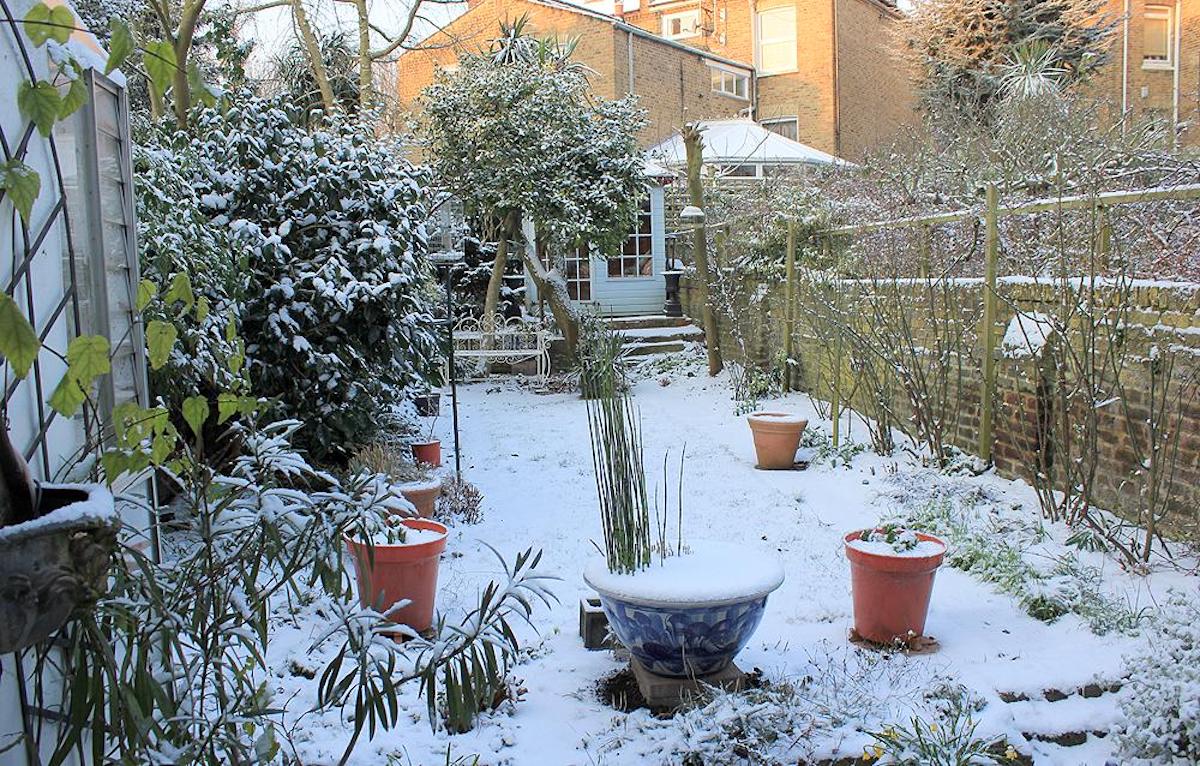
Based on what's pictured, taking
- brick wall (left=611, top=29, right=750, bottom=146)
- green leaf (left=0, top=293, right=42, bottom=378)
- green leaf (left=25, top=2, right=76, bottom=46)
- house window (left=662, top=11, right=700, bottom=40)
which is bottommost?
green leaf (left=0, top=293, right=42, bottom=378)

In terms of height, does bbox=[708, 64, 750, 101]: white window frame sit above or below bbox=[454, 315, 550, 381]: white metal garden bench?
above

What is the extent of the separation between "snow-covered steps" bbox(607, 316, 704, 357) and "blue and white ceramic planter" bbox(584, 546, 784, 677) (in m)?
9.31

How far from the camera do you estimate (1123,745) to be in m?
2.87

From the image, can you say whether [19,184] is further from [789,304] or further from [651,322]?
[651,322]

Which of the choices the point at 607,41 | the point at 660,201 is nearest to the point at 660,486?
the point at 660,201

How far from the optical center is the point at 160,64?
1.50 meters

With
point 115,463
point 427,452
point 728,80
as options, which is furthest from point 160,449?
point 728,80

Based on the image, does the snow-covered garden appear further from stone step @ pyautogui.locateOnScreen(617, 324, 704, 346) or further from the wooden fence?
stone step @ pyautogui.locateOnScreen(617, 324, 704, 346)

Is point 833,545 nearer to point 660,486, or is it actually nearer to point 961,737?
point 660,486

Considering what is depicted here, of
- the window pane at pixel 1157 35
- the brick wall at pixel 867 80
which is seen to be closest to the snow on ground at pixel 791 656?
the brick wall at pixel 867 80

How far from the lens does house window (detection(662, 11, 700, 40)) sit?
22.8m

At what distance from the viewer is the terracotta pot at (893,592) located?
12.5ft

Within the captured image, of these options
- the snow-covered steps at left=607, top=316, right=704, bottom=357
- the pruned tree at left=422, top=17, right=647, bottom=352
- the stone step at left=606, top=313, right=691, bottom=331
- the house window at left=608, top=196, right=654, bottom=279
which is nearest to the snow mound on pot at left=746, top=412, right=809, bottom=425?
the pruned tree at left=422, top=17, right=647, bottom=352

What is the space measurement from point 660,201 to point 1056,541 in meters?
11.8
